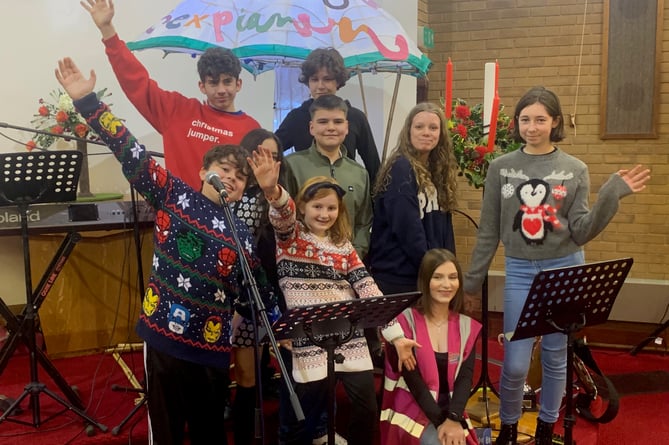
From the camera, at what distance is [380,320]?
7.18 feet

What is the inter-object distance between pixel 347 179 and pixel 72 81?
48.7 inches

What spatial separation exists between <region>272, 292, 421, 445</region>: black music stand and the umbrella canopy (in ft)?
5.45

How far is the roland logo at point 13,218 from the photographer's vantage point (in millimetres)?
3678

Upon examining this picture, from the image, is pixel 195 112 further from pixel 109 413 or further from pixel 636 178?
pixel 636 178

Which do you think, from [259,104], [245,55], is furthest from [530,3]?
[245,55]

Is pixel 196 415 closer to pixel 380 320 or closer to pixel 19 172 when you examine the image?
pixel 380 320

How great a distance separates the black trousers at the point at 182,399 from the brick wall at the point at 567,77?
3.55 metres

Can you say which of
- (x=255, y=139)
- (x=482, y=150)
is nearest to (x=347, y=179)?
(x=255, y=139)

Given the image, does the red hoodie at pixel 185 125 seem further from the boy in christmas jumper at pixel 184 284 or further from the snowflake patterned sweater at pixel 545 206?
the snowflake patterned sweater at pixel 545 206

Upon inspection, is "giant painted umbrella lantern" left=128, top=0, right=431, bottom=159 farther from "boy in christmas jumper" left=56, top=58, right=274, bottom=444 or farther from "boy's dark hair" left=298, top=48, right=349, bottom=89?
"boy in christmas jumper" left=56, top=58, right=274, bottom=444

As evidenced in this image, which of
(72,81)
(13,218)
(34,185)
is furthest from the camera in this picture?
(13,218)

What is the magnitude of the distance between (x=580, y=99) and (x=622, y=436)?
281 cm

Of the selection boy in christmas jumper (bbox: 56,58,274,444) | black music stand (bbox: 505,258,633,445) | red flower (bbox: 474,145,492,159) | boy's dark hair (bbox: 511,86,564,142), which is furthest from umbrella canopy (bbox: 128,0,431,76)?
black music stand (bbox: 505,258,633,445)

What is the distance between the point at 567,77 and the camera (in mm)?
5242
